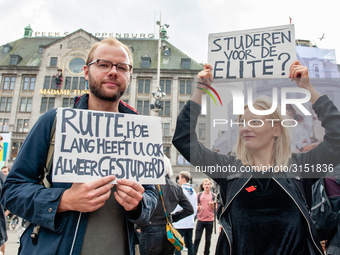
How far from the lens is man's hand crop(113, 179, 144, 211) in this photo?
1.61m

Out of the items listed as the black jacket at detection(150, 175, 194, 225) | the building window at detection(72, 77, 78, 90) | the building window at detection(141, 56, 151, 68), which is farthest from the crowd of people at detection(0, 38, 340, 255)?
the building window at detection(72, 77, 78, 90)

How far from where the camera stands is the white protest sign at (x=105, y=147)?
63.8 inches

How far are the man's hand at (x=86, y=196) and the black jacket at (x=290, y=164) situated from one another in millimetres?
1012

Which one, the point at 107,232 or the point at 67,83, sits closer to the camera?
the point at 107,232

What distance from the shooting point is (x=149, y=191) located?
2090 mm

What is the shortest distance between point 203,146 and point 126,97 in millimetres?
32585

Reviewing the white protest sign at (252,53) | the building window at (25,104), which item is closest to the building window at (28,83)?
the building window at (25,104)

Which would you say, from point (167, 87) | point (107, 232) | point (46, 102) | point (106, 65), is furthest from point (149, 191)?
point (46, 102)

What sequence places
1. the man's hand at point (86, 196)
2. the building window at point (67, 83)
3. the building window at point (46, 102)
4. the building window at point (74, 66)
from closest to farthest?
the man's hand at point (86, 196) < the building window at point (46, 102) < the building window at point (67, 83) < the building window at point (74, 66)

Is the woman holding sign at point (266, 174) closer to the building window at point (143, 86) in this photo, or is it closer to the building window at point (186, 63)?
the building window at point (143, 86)

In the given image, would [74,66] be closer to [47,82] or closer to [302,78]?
[47,82]

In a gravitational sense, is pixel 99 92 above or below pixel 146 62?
below

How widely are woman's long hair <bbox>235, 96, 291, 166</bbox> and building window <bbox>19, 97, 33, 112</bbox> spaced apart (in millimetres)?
36055

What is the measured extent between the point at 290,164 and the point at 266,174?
0.71ft
